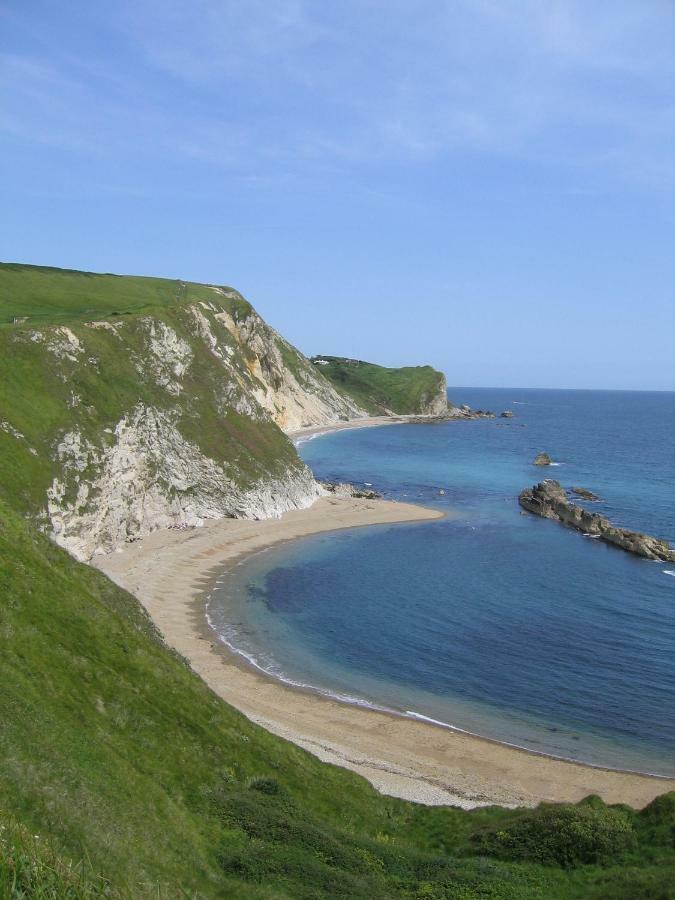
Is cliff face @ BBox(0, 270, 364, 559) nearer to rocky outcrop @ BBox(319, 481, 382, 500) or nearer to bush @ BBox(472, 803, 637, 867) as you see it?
rocky outcrop @ BBox(319, 481, 382, 500)

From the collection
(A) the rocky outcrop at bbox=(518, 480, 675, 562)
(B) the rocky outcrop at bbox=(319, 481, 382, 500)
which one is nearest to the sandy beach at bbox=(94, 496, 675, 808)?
(A) the rocky outcrop at bbox=(518, 480, 675, 562)

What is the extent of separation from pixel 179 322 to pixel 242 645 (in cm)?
5604

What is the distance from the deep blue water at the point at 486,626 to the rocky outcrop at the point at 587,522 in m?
1.97

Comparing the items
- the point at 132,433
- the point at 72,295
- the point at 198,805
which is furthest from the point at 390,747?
the point at 72,295

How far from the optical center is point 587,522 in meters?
87.6

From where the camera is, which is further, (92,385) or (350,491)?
(350,491)

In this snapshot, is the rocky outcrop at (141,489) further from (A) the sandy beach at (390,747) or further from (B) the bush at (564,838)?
(B) the bush at (564,838)

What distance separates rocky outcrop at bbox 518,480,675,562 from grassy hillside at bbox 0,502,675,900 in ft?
185

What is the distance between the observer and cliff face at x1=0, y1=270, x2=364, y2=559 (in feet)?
183

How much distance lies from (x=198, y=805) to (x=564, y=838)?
36.3 feet

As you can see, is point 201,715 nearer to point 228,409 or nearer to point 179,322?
point 228,409

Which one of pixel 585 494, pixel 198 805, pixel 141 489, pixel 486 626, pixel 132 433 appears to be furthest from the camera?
pixel 585 494

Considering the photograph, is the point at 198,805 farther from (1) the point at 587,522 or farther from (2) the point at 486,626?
(1) the point at 587,522

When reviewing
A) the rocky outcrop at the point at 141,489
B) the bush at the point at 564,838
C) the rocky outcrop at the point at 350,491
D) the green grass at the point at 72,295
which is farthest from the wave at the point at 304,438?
the bush at the point at 564,838
